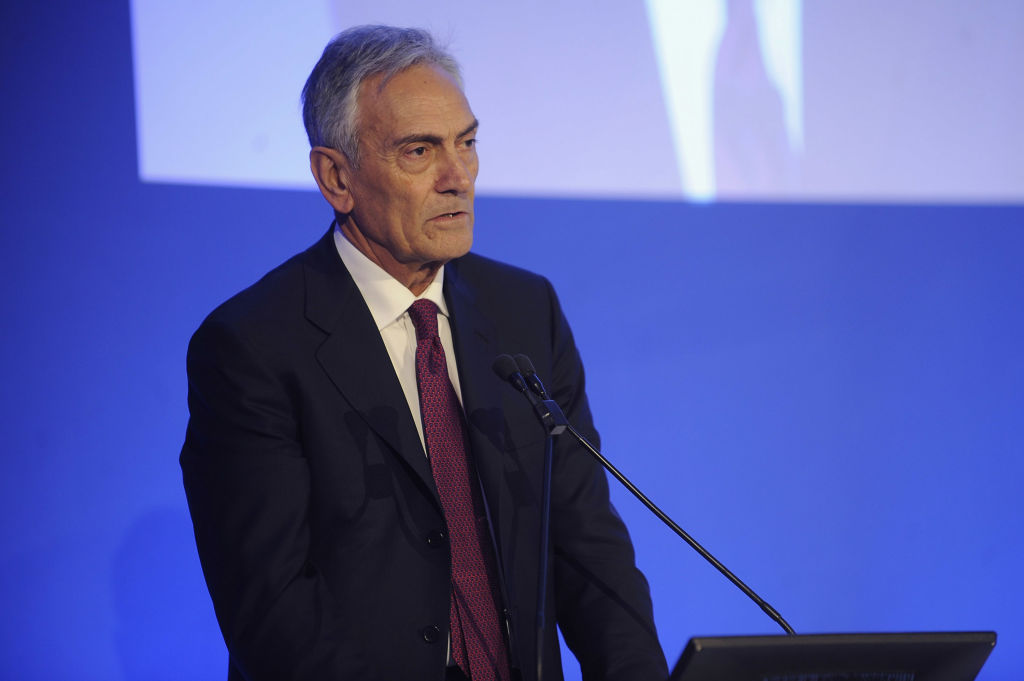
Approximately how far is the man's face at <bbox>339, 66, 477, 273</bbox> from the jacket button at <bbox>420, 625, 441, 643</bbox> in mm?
646

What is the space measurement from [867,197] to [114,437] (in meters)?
2.36

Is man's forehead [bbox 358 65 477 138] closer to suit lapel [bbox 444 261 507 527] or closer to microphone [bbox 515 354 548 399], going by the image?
suit lapel [bbox 444 261 507 527]

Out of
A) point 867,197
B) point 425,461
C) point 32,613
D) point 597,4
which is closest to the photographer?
point 425,461

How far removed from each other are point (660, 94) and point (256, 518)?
1890 mm

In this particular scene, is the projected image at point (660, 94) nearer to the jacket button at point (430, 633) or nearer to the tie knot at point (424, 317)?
the tie knot at point (424, 317)

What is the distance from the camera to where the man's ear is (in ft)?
5.89

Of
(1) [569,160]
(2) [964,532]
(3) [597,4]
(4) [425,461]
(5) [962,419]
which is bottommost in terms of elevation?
(2) [964,532]

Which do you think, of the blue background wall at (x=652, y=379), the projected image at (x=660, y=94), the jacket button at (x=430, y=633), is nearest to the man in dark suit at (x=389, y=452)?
the jacket button at (x=430, y=633)

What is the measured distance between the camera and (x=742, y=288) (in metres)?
3.04

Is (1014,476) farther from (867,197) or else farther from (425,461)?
(425,461)

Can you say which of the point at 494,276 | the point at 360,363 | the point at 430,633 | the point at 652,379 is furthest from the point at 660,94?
the point at 430,633

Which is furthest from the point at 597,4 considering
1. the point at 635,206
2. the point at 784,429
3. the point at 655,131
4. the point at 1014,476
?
the point at 1014,476

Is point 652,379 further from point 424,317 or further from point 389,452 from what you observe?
point 389,452

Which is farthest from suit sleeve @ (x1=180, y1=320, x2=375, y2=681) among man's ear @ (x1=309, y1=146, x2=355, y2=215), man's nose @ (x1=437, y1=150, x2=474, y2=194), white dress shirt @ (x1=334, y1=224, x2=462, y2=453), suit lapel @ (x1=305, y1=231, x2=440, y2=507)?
man's nose @ (x1=437, y1=150, x2=474, y2=194)
